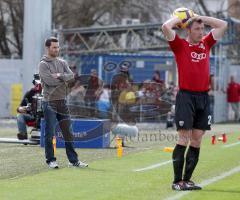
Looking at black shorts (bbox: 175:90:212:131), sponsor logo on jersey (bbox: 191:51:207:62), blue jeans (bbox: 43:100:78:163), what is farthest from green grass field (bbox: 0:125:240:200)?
sponsor logo on jersey (bbox: 191:51:207:62)

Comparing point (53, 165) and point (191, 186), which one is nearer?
point (191, 186)

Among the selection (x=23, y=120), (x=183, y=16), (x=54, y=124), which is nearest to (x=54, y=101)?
(x=54, y=124)

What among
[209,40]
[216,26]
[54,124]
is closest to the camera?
[209,40]

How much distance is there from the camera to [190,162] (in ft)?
34.3

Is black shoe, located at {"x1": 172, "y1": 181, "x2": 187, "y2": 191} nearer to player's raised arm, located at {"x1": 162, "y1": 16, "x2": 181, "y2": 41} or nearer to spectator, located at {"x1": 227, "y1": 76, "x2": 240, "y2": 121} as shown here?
player's raised arm, located at {"x1": 162, "y1": 16, "x2": 181, "y2": 41}

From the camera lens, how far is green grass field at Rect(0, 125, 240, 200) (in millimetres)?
9836

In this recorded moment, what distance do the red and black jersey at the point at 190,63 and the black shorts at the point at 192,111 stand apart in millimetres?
95

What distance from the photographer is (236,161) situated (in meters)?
14.0

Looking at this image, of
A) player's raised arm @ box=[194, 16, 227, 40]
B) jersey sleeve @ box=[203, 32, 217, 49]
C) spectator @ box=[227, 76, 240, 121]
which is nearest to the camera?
jersey sleeve @ box=[203, 32, 217, 49]

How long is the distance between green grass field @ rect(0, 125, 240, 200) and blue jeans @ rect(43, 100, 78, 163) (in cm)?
22

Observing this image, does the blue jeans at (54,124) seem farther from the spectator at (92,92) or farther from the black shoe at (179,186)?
the spectator at (92,92)

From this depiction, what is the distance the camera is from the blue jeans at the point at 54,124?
12859 millimetres

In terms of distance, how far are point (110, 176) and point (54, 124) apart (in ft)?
5.61

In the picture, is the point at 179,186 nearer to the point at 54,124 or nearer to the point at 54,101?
the point at 54,124
